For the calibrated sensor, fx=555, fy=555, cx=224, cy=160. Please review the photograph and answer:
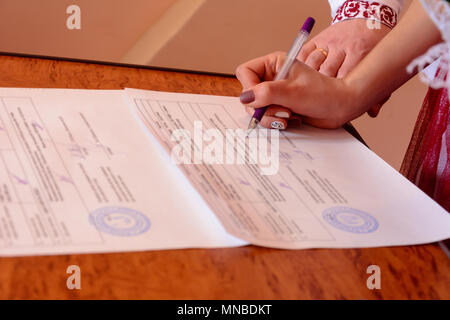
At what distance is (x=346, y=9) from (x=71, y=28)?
4.26 ft

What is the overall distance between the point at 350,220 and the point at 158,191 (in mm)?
189

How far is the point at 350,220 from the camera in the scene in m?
0.54

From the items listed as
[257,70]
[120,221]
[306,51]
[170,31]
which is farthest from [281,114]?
[170,31]

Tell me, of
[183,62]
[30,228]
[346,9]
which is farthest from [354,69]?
[183,62]

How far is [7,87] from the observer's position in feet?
2.32

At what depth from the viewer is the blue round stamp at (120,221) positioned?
46 cm

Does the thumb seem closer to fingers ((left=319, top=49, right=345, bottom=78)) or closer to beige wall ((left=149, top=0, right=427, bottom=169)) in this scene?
fingers ((left=319, top=49, right=345, bottom=78))

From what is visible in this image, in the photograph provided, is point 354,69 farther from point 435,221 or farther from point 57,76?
point 57,76

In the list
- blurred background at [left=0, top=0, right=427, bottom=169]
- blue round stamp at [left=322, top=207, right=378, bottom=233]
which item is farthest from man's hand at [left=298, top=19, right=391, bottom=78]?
blurred background at [left=0, top=0, right=427, bottom=169]

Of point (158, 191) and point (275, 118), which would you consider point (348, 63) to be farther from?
point (158, 191)

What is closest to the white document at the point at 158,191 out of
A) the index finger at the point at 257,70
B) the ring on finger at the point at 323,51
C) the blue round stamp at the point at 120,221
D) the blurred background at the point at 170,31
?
the blue round stamp at the point at 120,221

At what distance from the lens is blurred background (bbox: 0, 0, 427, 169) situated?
6.39 feet

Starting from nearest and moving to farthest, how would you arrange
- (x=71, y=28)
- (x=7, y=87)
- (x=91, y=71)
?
1. (x=7, y=87)
2. (x=91, y=71)
3. (x=71, y=28)

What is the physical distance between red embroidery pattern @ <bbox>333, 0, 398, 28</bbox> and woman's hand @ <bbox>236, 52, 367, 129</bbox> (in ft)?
0.65
